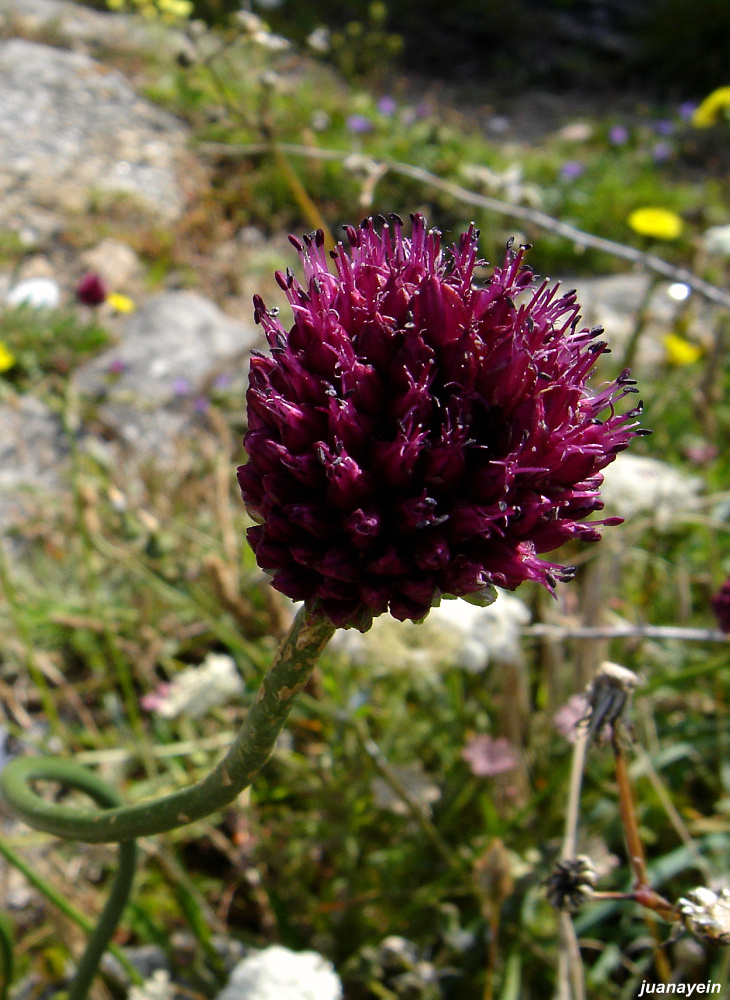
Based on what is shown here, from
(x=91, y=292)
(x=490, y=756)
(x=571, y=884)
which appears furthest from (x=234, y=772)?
(x=91, y=292)

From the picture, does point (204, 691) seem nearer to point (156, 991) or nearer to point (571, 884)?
point (156, 991)

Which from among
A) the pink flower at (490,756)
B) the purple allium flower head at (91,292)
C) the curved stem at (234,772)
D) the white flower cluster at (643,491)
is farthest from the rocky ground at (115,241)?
the curved stem at (234,772)

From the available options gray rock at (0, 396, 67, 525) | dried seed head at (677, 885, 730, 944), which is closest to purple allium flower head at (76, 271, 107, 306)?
gray rock at (0, 396, 67, 525)

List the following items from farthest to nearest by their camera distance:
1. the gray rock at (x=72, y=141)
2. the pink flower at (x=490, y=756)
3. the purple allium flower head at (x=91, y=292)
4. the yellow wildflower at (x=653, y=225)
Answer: the gray rock at (x=72, y=141) → the yellow wildflower at (x=653, y=225) → the purple allium flower head at (x=91, y=292) → the pink flower at (x=490, y=756)

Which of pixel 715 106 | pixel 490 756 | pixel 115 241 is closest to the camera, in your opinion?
pixel 490 756

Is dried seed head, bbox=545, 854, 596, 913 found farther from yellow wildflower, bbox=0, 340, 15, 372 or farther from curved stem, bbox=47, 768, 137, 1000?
yellow wildflower, bbox=0, 340, 15, 372

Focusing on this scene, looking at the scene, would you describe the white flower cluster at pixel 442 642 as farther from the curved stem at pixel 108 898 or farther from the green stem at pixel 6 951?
the green stem at pixel 6 951
